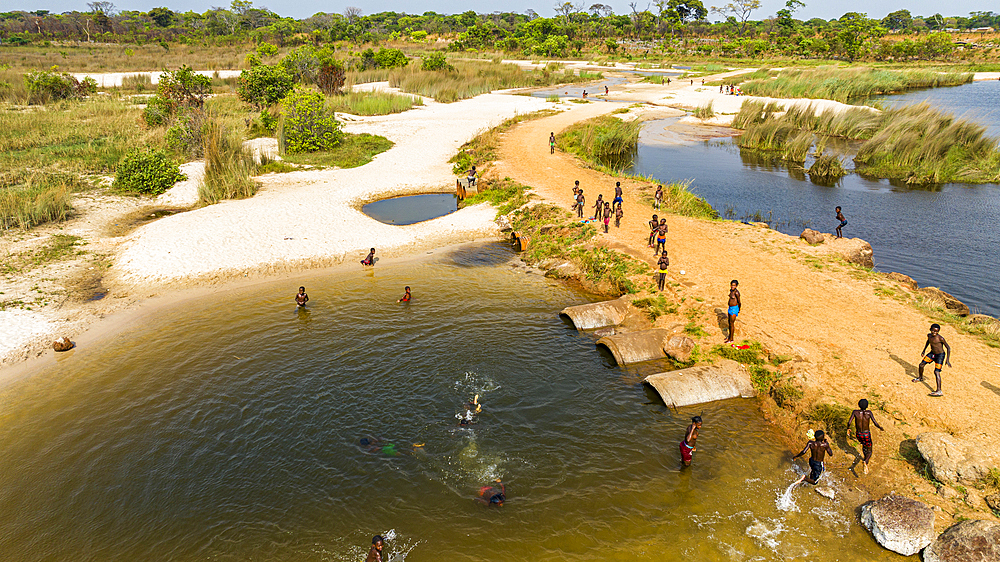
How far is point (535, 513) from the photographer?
11.2m

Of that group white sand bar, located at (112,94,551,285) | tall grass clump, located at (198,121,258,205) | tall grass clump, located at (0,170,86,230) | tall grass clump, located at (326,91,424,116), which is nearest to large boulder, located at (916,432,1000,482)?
white sand bar, located at (112,94,551,285)

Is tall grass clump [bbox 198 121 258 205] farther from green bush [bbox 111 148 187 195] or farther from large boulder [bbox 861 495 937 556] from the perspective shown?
large boulder [bbox 861 495 937 556]

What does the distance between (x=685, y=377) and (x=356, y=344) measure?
10412 millimetres

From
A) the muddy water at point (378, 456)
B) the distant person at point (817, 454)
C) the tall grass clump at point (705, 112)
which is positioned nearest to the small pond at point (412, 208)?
the muddy water at point (378, 456)

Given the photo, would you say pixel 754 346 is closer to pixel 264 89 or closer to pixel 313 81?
pixel 264 89

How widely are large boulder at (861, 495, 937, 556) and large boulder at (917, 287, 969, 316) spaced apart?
10.0 meters

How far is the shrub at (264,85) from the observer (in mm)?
47750

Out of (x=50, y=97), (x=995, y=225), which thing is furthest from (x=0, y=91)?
(x=995, y=225)

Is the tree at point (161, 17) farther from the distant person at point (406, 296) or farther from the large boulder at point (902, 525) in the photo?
the large boulder at point (902, 525)

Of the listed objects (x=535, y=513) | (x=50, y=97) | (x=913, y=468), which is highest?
(x=50, y=97)

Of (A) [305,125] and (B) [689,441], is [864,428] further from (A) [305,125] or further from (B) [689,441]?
(A) [305,125]

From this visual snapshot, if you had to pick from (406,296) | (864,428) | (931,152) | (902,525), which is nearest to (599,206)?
(406,296)

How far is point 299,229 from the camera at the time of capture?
2573 centimetres

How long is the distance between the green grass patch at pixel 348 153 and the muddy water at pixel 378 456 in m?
20.3
